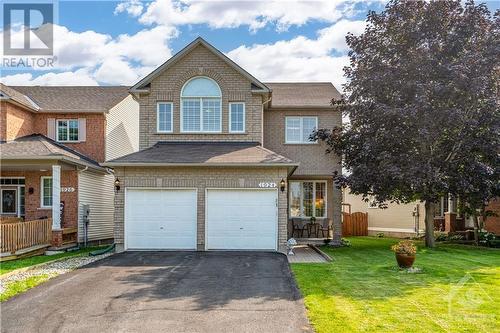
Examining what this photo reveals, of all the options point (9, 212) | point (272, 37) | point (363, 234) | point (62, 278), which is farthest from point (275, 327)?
point (363, 234)

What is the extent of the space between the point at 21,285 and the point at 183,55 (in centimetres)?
1179

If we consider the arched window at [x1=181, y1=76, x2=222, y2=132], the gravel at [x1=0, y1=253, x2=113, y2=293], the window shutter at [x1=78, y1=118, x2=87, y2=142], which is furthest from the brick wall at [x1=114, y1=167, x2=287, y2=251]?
the window shutter at [x1=78, y1=118, x2=87, y2=142]

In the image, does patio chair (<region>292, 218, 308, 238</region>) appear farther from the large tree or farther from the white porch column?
the white porch column

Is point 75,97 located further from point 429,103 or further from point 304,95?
point 429,103

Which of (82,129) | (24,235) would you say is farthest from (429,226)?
(82,129)

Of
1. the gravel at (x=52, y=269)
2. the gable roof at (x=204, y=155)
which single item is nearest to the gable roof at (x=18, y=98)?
the gable roof at (x=204, y=155)

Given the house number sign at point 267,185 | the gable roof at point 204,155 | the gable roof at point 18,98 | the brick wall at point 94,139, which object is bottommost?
the house number sign at point 267,185

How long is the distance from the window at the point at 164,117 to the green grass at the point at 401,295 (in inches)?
351

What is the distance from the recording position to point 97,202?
24.1 m

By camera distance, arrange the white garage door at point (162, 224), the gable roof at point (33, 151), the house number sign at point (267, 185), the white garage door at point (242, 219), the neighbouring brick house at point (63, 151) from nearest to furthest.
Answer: the house number sign at point (267, 185)
the white garage door at point (242, 219)
the white garage door at point (162, 224)
the gable roof at point (33, 151)
the neighbouring brick house at point (63, 151)

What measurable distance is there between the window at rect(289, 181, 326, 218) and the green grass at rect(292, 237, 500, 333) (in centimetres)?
752

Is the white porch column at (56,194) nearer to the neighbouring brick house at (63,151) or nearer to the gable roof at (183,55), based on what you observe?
the neighbouring brick house at (63,151)

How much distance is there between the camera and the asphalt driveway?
791cm

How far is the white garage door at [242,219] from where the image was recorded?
1784cm
